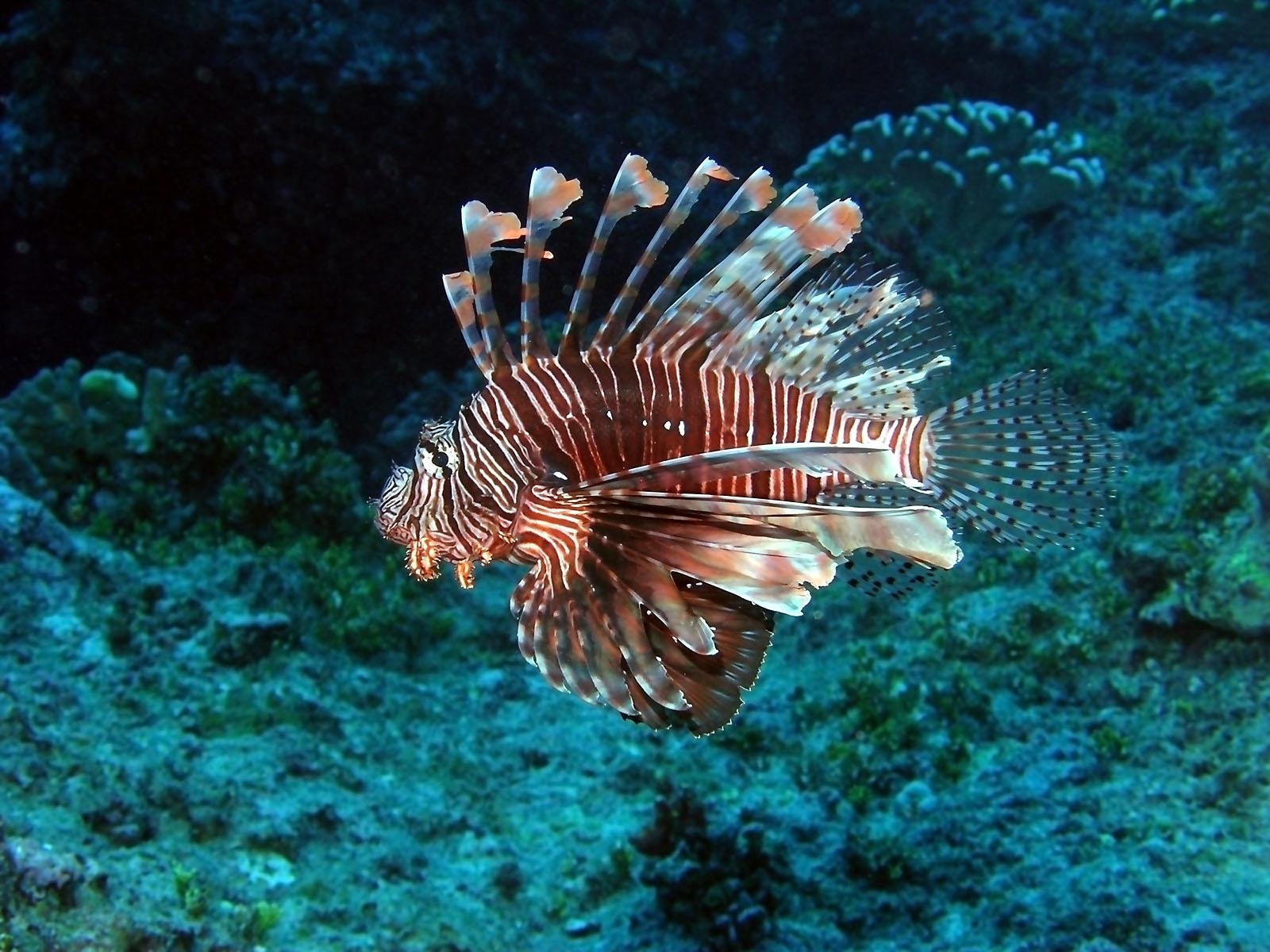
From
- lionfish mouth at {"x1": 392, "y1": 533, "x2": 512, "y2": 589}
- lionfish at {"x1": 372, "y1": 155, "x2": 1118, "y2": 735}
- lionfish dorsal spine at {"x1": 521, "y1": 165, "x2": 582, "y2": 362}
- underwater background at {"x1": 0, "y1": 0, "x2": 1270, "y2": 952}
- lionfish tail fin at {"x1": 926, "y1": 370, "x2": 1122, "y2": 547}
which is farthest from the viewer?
underwater background at {"x1": 0, "y1": 0, "x2": 1270, "y2": 952}

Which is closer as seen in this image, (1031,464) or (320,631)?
(1031,464)

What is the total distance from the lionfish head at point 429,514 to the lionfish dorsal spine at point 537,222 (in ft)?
1.19

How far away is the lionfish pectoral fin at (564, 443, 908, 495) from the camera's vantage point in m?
1.80

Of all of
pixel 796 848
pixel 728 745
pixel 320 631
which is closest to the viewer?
pixel 796 848

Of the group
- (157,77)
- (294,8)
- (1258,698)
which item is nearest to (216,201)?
(157,77)

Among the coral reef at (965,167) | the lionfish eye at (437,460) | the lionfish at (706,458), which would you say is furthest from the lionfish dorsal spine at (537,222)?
the coral reef at (965,167)

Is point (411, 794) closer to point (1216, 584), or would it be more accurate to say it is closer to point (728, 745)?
point (728, 745)

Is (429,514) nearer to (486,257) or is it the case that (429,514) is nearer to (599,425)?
(599,425)

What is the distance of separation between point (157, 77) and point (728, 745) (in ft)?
24.2

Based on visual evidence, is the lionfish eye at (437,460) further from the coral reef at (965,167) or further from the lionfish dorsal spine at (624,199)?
the coral reef at (965,167)

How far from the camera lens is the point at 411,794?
439 cm

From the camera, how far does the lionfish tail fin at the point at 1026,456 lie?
2664 millimetres

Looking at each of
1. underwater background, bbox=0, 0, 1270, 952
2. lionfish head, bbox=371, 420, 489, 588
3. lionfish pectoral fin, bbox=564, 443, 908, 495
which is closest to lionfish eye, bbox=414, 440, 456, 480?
lionfish head, bbox=371, 420, 489, 588

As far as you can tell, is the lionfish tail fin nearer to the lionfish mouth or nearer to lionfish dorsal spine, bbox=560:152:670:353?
lionfish dorsal spine, bbox=560:152:670:353
